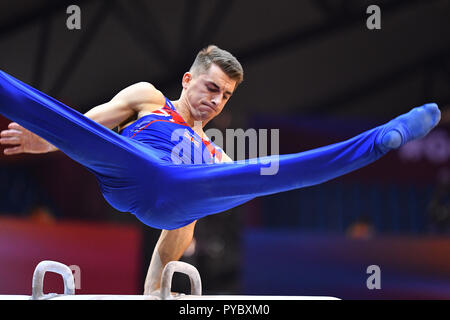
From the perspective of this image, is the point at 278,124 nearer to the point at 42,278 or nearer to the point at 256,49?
the point at 256,49

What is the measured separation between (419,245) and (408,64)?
3592 millimetres

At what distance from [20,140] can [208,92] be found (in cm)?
93

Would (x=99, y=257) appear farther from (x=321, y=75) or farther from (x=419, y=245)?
(x=321, y=75)

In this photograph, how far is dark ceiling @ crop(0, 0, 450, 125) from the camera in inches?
247

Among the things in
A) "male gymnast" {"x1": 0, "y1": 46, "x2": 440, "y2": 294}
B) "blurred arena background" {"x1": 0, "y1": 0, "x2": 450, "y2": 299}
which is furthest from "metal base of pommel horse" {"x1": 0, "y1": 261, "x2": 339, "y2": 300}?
"blurred arena background" {"x1": 0, "y1": 0, "x2": 450, "y2": 299}

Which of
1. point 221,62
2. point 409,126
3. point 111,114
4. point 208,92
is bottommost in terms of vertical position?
point 409,126

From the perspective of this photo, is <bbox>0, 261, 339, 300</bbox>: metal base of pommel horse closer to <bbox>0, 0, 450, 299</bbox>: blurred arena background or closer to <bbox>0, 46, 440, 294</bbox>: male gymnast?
<bbox>0, 46, 440, 294</bbox>: male gymnast

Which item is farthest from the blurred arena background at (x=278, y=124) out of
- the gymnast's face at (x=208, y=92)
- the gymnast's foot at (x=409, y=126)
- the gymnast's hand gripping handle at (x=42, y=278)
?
the gymnast's foot at (x=409, y=126)

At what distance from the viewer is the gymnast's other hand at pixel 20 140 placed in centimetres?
253

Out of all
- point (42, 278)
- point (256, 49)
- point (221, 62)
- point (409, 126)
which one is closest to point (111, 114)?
point (221, 62)

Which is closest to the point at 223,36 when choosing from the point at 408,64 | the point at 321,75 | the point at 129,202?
the point at 321,75

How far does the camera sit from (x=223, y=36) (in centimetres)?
720

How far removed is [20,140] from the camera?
2545 millimetres

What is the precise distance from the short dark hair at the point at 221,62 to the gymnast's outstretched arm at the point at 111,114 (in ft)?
0.90
